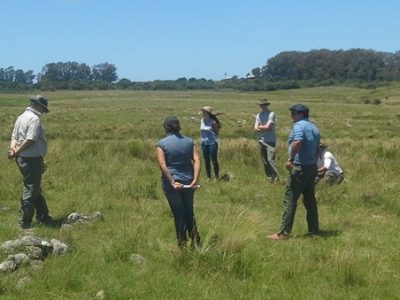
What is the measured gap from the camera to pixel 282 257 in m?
7.50

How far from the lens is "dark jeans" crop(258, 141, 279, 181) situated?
13797 mm

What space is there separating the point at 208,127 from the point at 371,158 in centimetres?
520

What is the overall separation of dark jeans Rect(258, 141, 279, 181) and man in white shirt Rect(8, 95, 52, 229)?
19.3 feet

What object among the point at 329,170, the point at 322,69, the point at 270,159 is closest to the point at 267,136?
the point at 270,159

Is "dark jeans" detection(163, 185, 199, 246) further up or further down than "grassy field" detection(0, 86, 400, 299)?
further up

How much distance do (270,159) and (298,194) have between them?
4950 mm

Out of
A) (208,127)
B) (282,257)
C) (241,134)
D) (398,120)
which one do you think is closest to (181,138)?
(282,257)

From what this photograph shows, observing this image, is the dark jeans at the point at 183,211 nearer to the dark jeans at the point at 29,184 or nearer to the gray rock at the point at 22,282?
the gray rock at the point at 22,282

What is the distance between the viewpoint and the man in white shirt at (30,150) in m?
9.05

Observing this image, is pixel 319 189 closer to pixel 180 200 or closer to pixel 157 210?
pixel 157 210

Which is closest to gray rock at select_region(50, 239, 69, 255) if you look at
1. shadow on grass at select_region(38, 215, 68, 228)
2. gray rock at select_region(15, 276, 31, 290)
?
gray rock at select_region(15, 276, 31, 290)

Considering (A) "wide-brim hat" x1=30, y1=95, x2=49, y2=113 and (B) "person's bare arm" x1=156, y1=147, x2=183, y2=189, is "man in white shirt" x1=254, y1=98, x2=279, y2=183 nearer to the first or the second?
(A) "wide-brim hat" x1=30, y1=95, x2=49, y2=113

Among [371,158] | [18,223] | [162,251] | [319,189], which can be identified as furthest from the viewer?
[371,158]

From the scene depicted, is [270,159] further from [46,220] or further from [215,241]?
[215,241]
